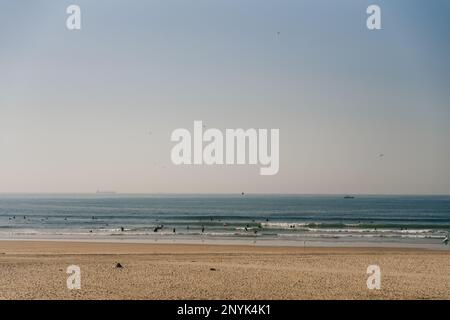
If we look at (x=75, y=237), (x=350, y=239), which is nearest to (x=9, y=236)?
(x=75, y=237)

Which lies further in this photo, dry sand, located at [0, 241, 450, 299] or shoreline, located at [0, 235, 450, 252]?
shoreline, located at [0, 235, 450, 252]

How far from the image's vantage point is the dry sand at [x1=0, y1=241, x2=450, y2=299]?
1759cm

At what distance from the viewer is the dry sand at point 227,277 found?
693 inches

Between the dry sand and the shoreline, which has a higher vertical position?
the dry sand

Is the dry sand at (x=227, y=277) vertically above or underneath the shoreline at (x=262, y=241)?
above

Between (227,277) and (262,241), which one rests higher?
(227,277)

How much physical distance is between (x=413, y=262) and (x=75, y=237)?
29609mm

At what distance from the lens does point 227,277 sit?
20969mm

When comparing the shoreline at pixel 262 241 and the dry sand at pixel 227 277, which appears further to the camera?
the shoreline at pixel 262 241

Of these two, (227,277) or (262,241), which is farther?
Answer: (262,241)
